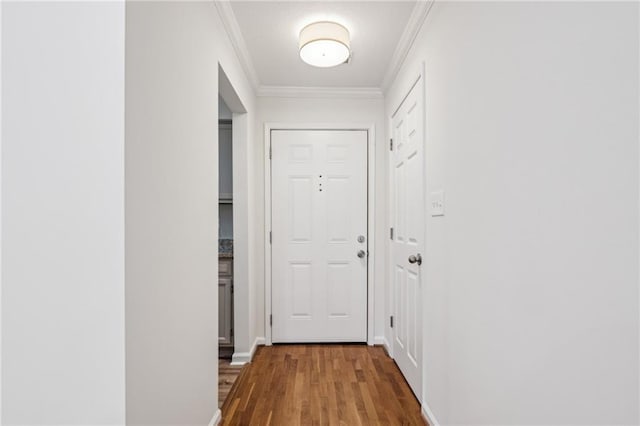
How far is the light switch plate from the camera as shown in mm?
1838

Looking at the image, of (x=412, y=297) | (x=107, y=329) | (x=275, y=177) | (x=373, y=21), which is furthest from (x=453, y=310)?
(x=275, y=177)

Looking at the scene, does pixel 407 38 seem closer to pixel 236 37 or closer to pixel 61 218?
pixel 236 37

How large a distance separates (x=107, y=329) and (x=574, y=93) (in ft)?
4.40

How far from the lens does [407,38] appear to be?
2391mm

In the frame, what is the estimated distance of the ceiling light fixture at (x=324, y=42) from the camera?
7.27 feet

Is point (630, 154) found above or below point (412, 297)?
above

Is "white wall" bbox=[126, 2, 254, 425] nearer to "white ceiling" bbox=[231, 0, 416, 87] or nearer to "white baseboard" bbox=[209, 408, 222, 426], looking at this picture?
"white baseboard" bbox=[209, 408, 222, 426]

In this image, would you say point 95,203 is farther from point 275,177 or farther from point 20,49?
point 275,177

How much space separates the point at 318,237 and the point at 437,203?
1629 millimetres

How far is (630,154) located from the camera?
73 centimetres

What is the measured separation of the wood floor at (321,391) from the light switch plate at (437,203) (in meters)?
1.18

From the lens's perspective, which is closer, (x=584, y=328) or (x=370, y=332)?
(x=584, y=328)

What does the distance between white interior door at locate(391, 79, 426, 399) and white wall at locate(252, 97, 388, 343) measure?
→ 0.32 metres

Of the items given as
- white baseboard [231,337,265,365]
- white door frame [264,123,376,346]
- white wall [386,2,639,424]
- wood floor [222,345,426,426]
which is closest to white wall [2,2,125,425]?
white wall [386,2,639,424]
